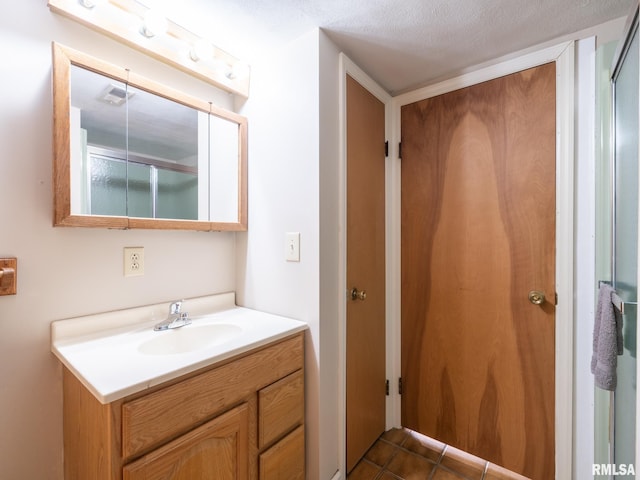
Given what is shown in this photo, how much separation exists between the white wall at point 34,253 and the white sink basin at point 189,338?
255 mm

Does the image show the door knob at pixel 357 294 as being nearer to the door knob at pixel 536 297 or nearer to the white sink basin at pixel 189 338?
the white sink basin at pixel 189 338

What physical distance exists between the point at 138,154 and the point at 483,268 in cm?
171

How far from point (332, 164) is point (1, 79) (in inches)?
45.5

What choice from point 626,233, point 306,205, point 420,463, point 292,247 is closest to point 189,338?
point 292,247

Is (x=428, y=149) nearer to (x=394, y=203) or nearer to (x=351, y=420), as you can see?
(x=394, y=203)

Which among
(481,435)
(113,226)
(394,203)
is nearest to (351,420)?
(481,435)

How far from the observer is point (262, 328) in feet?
3.86

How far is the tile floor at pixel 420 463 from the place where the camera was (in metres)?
1.46

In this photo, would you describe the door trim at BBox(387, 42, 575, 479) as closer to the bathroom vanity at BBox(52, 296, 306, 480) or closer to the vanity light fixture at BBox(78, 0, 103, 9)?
the bathroom vanity at BBox(52, 296, 306, 480)

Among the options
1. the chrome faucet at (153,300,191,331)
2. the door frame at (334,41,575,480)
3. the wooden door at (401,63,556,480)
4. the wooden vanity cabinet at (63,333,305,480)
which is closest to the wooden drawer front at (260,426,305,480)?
the wooden vanity cabinet at (63,333,305,480)

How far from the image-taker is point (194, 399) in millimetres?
855

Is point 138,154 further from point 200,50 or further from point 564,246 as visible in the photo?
point 564,246

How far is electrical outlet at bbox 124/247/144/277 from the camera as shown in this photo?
3.84ft

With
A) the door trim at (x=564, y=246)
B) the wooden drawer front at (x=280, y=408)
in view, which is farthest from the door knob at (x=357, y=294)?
the door trim at (x=564, y=246)
